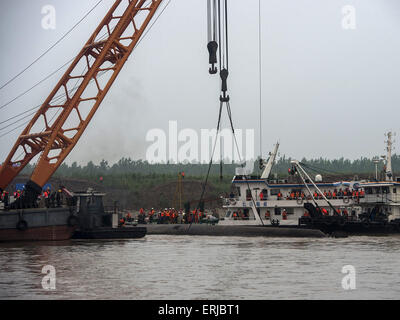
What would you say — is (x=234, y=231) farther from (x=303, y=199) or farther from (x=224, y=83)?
(x=224, y=83)

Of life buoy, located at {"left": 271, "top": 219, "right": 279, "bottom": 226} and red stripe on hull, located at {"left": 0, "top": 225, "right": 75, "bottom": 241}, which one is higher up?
life buoy, located at {"left": 271, "top": 219, "right": 279, "bottom": 226}

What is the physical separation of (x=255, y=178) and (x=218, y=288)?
1197 inches

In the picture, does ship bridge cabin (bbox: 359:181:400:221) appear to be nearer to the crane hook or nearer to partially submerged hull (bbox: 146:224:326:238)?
partially submerged hull (bbox: 146:224:326:238)

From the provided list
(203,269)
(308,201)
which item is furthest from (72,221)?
(203,269)

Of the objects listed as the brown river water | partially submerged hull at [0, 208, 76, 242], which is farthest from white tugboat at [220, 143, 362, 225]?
partially submerged hull at [0, 208, 76, 242]

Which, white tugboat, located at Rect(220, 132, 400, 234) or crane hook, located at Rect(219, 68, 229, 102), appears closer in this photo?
crane hook, located at Rect(219, 68, 229, 102)

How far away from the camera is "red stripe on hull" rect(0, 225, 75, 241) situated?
142ft

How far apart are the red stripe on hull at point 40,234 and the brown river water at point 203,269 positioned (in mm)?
1082

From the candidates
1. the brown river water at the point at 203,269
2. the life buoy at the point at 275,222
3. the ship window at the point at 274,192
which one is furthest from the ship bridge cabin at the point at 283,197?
the brown river water at the point at 203,269

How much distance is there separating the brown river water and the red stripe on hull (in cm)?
108

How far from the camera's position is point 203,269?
2856 centimetres

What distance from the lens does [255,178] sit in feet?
175
